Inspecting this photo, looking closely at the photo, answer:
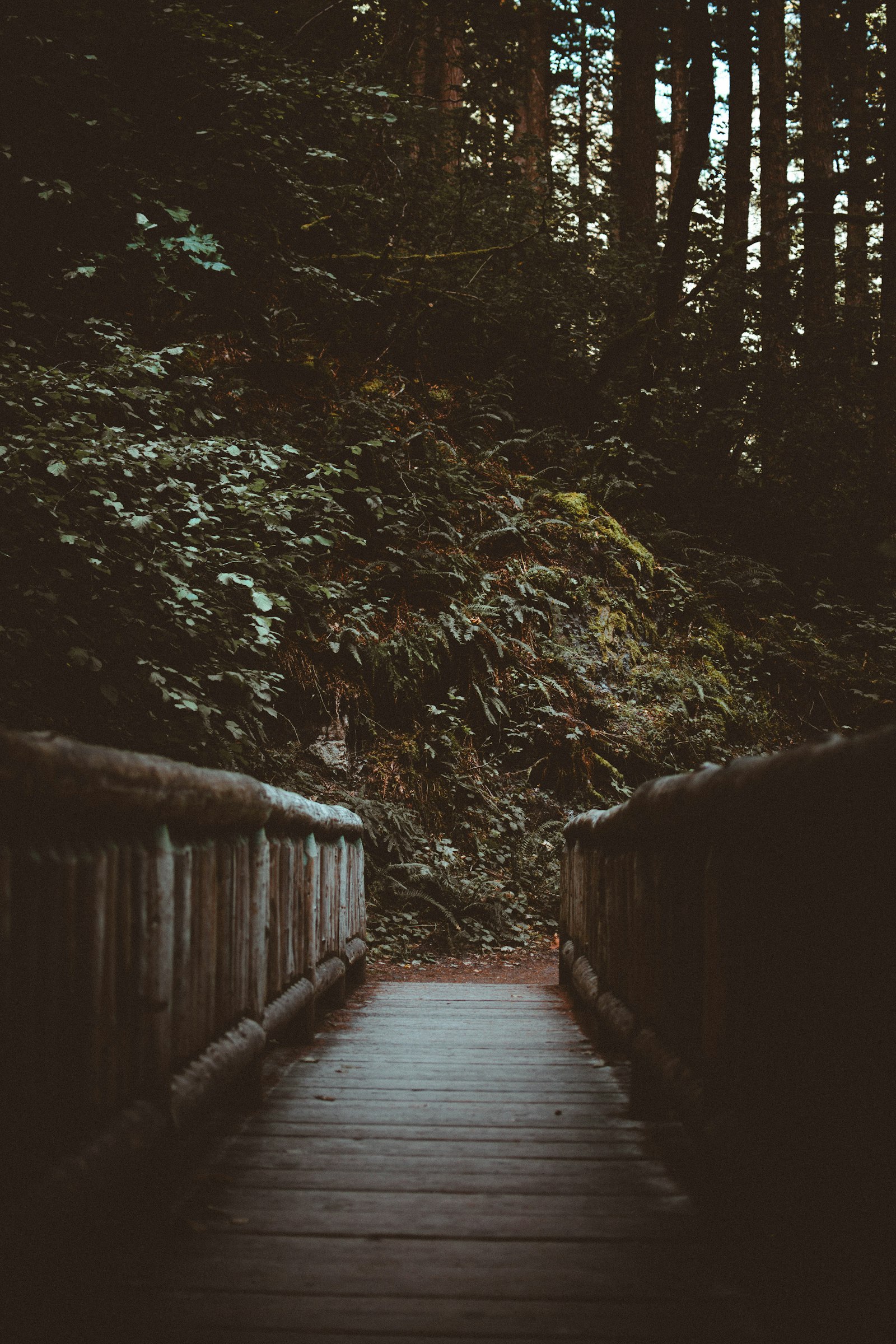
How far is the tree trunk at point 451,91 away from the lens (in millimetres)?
15430

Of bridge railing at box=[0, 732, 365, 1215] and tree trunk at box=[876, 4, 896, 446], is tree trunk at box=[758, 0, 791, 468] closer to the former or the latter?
tree trunk at box=[876, 4, 896, 446]

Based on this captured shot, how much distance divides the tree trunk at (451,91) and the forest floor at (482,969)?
12225mm

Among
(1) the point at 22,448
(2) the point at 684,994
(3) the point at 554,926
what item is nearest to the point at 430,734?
(3) the point at 554,926

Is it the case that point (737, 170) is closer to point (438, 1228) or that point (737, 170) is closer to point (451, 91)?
point (451, 91)

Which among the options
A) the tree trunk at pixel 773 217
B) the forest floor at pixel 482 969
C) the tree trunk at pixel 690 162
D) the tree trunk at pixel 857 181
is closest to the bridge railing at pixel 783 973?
the forest floor at pixel 482 969

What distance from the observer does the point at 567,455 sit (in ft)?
47.9

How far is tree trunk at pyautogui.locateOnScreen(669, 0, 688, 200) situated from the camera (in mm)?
18308

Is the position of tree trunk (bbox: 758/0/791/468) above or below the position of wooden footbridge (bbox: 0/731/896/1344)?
above

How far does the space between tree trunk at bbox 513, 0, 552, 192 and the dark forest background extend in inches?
4.7

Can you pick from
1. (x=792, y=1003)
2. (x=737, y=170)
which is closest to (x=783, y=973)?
(x=792, y=1003)

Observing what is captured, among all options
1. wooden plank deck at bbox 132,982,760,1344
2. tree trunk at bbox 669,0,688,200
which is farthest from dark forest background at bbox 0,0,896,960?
wooden plank deck at bbox 132,982,760,1344

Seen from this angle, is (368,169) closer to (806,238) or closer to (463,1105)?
(806,238)

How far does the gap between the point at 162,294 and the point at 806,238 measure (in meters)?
10.9

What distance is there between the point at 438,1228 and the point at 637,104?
19.2 meters
